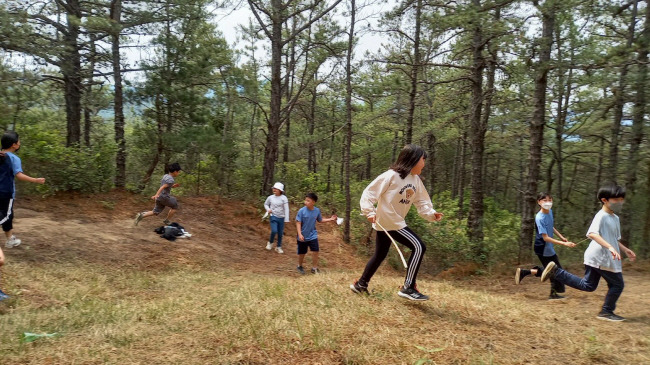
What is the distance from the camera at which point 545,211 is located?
6.74m

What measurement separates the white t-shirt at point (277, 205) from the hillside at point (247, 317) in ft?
7.14

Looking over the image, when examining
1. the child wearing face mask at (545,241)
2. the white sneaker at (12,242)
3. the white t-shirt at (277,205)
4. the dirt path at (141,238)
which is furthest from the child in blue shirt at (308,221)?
the white sneaker at (12,242)

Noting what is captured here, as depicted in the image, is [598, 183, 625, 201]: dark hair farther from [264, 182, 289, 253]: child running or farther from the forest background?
[264, 182, 289, 253]: child running

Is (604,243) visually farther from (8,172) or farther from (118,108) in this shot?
(118,108)

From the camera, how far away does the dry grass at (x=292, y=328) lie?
10.1 feet

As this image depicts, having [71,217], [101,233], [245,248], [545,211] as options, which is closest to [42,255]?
[101,233]

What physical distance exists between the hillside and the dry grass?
15 millimetres

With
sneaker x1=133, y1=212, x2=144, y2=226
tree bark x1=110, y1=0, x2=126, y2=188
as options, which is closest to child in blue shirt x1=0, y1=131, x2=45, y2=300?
sneaker x1=133, y1=212, x2=144, y2=226

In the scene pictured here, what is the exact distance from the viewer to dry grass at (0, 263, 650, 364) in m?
3.07

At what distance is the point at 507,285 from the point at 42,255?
9.51 m

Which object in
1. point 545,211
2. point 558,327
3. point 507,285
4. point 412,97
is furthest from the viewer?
point 412,97

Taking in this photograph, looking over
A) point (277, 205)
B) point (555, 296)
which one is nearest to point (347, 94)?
point (277, 205)

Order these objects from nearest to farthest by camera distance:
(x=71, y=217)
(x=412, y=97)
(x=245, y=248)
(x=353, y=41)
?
(x=71, y=217) < (x=245, y=248) < (x=412, y=97) < (x=353, y=41)

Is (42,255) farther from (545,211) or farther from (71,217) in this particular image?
(545,211)
